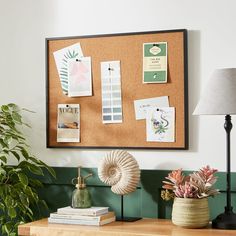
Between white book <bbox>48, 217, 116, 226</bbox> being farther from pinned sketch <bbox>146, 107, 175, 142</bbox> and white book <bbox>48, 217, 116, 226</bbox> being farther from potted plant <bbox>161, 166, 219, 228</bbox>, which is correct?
pinned sketch <bbox>146, 107, 175, 142</bbox>

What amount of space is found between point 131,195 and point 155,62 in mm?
668

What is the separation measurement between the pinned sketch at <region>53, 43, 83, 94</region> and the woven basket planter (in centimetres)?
92

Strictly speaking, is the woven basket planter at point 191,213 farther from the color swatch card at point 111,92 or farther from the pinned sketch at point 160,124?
the color swatch card at point 111,92

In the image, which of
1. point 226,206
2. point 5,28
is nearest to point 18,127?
point 5,28

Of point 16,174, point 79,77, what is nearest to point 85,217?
point 16,174

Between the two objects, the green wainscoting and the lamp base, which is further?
the green wainscoting

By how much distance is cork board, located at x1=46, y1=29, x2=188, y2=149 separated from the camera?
3160 millimetres

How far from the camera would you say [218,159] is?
311 cm

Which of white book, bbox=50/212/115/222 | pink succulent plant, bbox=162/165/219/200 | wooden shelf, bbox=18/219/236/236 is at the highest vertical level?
pink succulent plant, bbox=162/165/219/200

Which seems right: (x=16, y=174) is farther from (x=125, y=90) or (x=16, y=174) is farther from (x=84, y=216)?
(x=125, y=90)

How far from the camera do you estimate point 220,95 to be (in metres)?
2.78

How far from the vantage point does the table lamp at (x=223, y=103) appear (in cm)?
276

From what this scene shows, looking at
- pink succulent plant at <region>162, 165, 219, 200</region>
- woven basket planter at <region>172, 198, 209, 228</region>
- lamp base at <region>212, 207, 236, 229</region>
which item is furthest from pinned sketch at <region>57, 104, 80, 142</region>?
lamp base at <region>212, 207, 236, 229</region>

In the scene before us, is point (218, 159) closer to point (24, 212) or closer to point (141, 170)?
point (141, 170)
